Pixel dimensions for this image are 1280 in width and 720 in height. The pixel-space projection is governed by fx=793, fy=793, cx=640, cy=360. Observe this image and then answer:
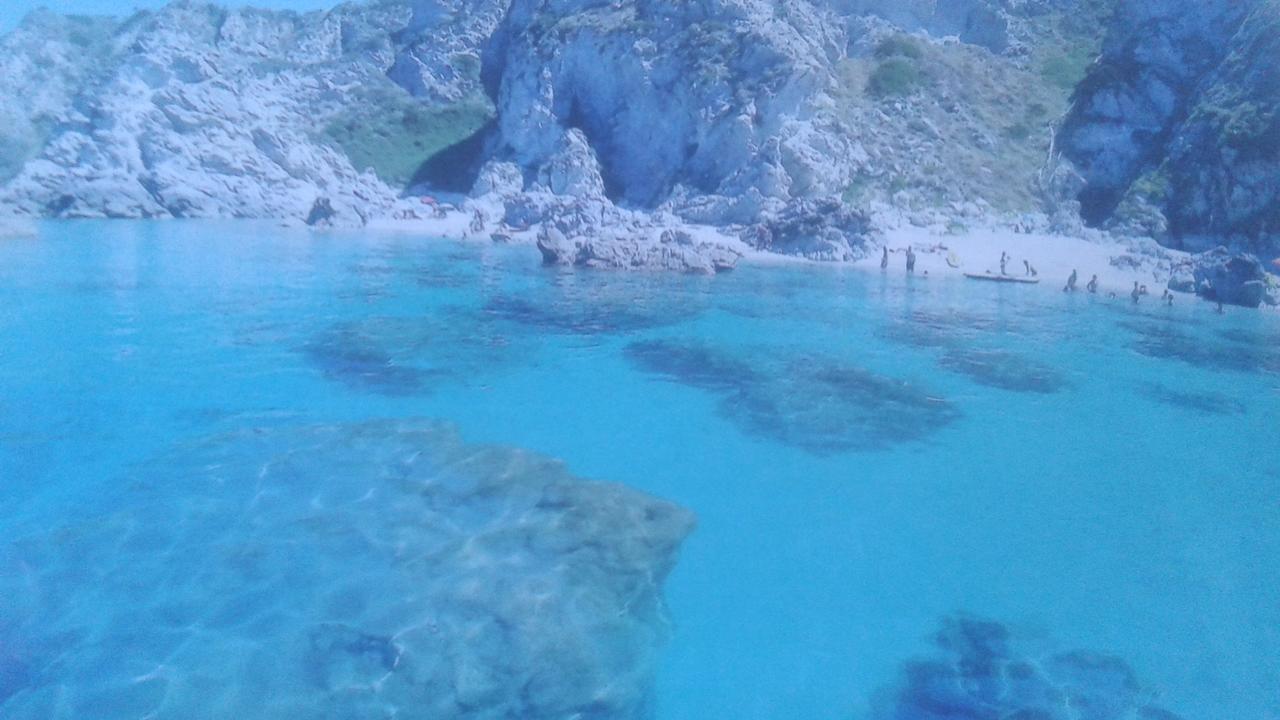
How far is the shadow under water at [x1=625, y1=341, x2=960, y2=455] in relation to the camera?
1159 cm

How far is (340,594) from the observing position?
6719mm

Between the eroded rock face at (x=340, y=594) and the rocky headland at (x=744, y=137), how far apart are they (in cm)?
2074

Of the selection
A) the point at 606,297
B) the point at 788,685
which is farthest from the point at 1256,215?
the point at 788,685

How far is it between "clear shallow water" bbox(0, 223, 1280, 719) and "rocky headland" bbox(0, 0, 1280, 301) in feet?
39.6

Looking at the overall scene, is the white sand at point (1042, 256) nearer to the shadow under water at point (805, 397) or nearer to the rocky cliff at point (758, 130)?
the rocky cliff at point (758, 130)

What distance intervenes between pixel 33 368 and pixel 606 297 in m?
13.4

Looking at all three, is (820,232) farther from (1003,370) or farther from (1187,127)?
(1187,127)

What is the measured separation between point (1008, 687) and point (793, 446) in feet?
17.1

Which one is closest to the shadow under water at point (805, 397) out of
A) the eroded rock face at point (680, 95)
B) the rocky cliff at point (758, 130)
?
the rocky cliff at point (758, 130)

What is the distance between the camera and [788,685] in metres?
6.10

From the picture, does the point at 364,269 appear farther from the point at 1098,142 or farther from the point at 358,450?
the point at 1098,142

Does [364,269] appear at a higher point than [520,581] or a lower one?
higher

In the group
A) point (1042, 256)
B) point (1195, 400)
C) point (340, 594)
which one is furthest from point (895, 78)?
point (340, 594)

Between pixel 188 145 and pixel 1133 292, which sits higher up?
pixel 188 145
